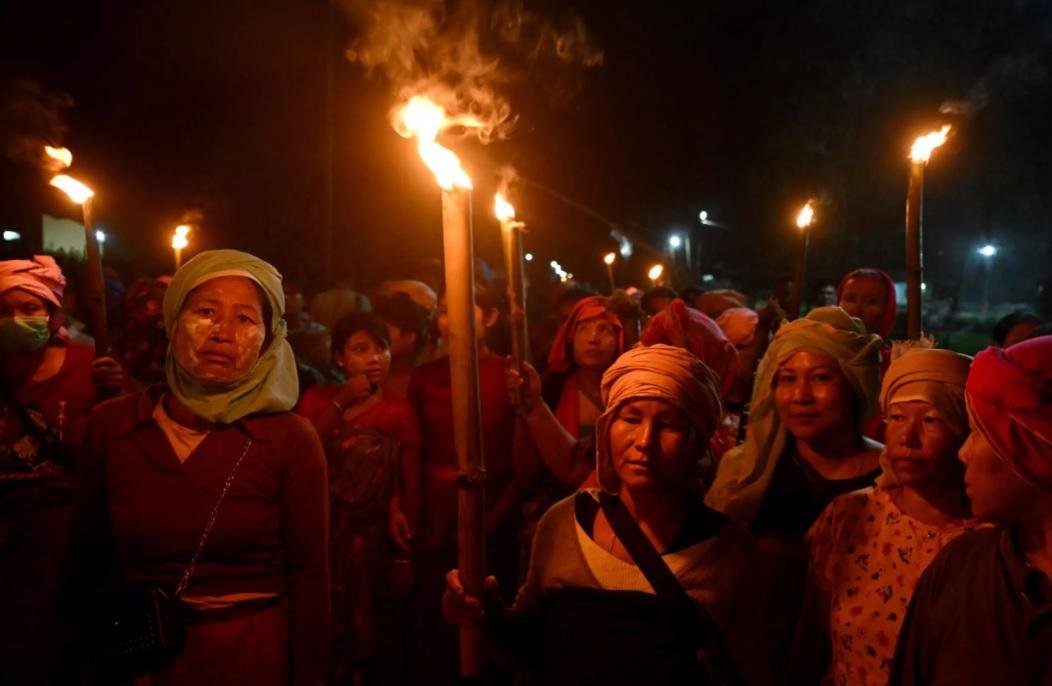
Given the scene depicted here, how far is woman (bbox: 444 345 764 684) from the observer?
8.50ft

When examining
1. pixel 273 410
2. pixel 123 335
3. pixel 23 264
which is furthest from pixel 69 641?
pixel 123 335

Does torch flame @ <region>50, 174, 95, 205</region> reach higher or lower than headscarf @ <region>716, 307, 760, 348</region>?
higher

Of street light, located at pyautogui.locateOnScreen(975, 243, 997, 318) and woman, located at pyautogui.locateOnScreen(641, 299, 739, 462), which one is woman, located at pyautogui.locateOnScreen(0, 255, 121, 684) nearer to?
woman, located at pyautogui.locateOnScreen(641, 299, 739, 462)

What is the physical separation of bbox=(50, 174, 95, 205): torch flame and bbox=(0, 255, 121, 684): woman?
63 centimetres

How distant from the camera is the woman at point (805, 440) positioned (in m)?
3.56

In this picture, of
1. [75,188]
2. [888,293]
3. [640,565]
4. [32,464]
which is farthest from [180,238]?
[888,293]

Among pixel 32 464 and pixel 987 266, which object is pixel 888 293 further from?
pixel 987 266

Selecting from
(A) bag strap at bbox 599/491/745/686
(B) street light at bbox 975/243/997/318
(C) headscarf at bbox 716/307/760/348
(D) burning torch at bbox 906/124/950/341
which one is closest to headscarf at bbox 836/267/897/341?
(C) headscarf at bbox 716/307/760/348

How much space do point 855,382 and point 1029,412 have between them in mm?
1466

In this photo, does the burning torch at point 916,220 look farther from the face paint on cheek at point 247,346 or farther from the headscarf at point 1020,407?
the face paint on cheek at point 247,346

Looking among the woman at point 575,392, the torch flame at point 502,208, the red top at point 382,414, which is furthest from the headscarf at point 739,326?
the torch flame at point 502,208

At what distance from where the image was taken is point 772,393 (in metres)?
3.85

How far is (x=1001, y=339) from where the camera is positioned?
25.5 ft

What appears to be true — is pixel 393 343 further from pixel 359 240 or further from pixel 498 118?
pixel 359 240
